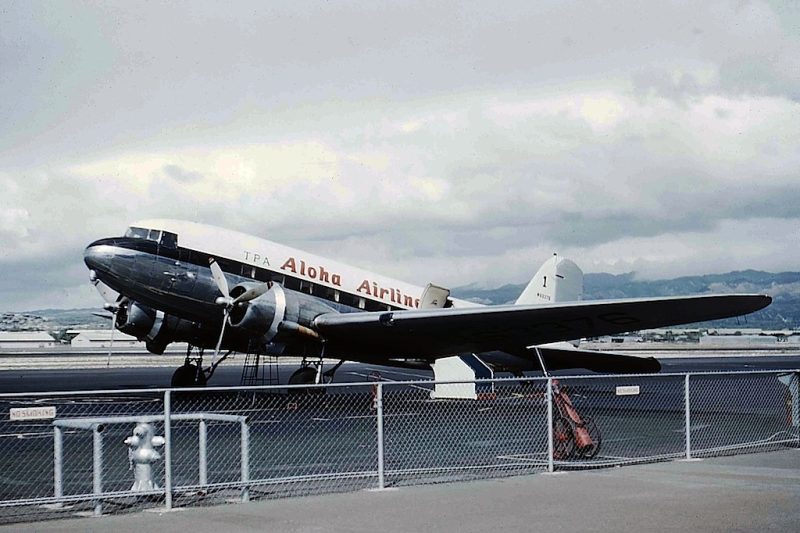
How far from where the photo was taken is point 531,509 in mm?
10094

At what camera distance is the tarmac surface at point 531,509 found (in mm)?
9188

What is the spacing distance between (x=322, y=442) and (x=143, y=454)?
7.30 meters

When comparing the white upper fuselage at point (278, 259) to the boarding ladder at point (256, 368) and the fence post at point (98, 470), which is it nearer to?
the boarding ladder at point (256, 368)

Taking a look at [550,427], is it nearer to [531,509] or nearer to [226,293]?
[531,509]

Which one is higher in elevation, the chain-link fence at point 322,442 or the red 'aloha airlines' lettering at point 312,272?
the red 'aloha airlines' lettering at point 312,272

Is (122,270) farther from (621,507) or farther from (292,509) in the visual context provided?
(621,507)

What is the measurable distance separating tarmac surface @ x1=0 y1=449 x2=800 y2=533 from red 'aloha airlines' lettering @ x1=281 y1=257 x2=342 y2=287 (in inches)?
621


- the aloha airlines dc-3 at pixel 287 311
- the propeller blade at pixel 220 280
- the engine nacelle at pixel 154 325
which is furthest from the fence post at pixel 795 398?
the engine nacelle at pixel 154 325

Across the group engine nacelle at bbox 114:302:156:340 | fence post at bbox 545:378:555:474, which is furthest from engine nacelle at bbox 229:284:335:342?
fence post at bbox 545:378:555:474

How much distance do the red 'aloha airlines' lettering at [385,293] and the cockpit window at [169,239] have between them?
19.7 ft

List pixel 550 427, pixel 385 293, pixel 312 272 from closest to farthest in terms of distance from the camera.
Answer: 1. pixel 550 427
2. pixel 312 272
3. pixel 385 293

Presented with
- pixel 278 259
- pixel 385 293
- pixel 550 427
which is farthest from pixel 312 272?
pixel 550 427

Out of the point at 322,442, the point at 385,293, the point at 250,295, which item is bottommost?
the point at 322,442

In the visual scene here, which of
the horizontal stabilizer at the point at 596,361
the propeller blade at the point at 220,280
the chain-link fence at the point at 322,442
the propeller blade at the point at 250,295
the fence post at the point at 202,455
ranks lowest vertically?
the chain-link fence at the point at 322,442
